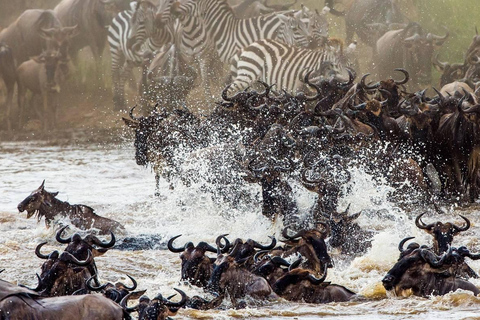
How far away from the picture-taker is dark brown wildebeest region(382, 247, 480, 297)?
640cm

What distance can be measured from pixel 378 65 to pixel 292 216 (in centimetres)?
1520

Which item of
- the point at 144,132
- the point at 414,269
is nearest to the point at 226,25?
the point at 144,132

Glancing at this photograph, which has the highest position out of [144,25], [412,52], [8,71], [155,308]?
[144,25]

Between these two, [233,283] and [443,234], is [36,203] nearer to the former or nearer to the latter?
[233,283]

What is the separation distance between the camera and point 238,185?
1036 centimetres

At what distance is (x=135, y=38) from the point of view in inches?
918

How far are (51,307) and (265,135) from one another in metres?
5.82

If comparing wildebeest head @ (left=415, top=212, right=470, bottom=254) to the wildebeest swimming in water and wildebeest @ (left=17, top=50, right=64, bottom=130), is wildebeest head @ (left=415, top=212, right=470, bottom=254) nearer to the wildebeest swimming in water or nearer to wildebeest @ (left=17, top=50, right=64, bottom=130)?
the wildebeest swimming in water

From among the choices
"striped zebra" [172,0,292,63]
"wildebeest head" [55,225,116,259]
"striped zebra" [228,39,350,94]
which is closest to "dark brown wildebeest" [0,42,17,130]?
"striped zebra" [172,0,292,63]

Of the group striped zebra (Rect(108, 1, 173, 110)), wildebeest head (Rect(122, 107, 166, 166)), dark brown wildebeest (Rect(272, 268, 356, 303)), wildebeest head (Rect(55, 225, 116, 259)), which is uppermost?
striped zebra (Rect(108, 1, 173, 110))

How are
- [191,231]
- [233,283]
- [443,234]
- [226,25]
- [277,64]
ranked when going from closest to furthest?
[233,283] < [443,234] < [191,231] < [277,64] < [226,25]

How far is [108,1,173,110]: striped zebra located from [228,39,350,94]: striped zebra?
4415mm

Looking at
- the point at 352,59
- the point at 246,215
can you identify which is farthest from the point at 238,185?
the point at 352,59

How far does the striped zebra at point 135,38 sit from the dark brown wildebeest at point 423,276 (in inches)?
673
